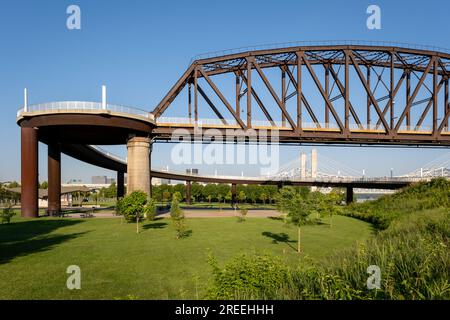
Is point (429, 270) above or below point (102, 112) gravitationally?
below

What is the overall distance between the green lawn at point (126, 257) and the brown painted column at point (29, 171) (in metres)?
11.9

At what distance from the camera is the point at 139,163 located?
132 feet

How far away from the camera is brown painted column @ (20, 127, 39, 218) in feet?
121

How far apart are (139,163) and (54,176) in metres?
15.1

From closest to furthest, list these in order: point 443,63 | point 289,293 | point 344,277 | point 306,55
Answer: point 289,293, point 344,277, point 306,55, point 443,63

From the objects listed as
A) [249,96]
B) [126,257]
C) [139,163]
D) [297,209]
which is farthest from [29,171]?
[297,209]

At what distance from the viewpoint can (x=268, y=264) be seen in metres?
8.87

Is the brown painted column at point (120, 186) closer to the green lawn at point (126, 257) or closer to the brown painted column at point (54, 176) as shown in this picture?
the brown painted column at point (54, 176)

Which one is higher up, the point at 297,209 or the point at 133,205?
the point at 297,209

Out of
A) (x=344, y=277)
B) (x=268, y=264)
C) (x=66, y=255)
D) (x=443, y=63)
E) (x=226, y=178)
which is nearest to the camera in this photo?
(x=344, y=277)

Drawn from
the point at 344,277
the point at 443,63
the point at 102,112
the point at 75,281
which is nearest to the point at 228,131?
the point at 102,112

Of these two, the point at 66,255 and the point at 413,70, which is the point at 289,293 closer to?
the point at 66,255

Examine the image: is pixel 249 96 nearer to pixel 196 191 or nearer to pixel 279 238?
pixel 279 238
